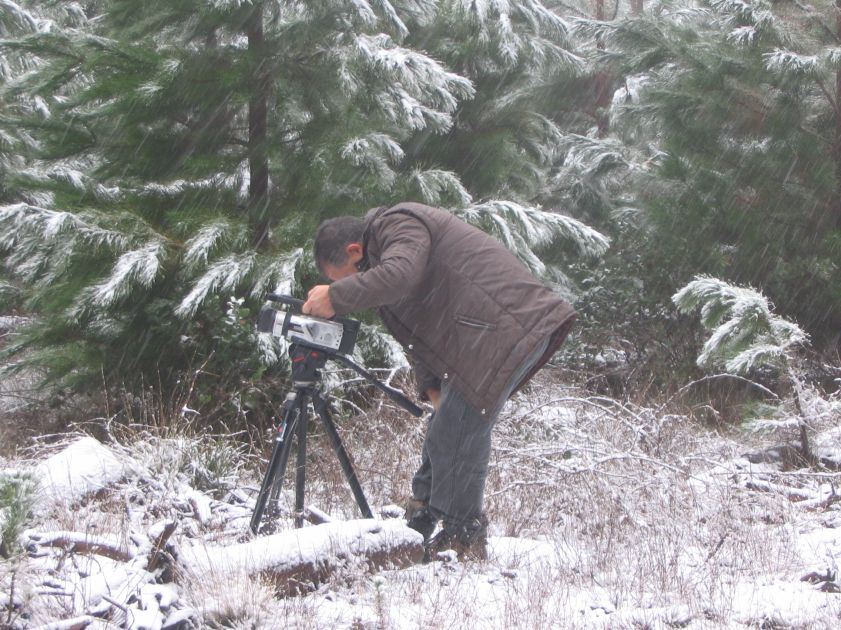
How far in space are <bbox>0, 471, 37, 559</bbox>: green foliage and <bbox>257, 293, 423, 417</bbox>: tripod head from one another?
3.69 ft

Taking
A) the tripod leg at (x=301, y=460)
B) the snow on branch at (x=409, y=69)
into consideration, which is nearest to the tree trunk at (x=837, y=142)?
the snow on branch at (x=409, y=69)

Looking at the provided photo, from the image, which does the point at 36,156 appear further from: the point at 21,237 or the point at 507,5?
the point at 507,5

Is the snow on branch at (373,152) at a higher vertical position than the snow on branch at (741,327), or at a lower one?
higher

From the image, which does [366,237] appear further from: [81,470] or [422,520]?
[81,470]

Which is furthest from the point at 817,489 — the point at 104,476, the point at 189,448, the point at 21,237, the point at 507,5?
the point at 21,237

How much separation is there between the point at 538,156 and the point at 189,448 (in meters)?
7.00

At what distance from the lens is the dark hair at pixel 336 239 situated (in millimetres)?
3713

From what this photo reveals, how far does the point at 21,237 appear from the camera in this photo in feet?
22.1

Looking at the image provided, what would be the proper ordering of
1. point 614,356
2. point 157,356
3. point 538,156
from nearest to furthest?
point 157,356, point 614,356, point 538,156

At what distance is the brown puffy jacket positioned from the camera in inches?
135

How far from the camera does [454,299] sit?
3633 millimetres

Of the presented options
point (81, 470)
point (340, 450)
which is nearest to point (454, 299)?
point (340, 450)

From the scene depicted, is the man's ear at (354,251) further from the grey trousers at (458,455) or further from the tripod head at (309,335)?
the grey trousers at (458,455)

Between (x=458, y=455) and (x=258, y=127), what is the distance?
4.87 m
